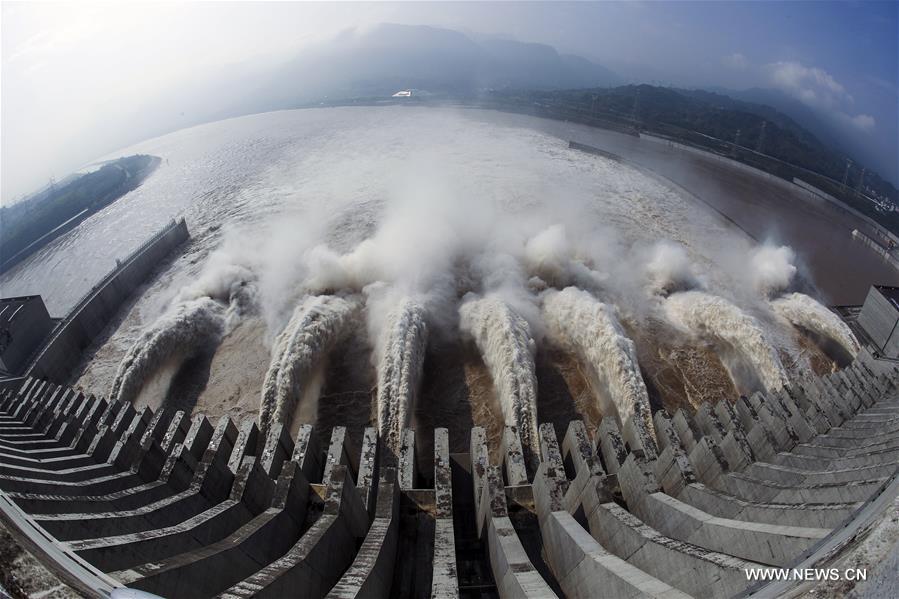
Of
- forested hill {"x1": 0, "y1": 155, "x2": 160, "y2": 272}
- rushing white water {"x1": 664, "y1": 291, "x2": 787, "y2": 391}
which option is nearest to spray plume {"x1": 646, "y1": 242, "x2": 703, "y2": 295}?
rushing white water {"x1": 664, "y1": 291, "x2": 787, "y2": 391}

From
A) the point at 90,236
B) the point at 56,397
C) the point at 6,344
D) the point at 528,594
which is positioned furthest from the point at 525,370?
the point at 90,236

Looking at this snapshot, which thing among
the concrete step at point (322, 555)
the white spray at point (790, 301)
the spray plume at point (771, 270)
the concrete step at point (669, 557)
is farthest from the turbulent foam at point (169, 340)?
the spray plume at point (771, 270)

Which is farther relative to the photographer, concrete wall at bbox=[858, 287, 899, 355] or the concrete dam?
concrete wall at bbox=[858, 287, 899, 355]

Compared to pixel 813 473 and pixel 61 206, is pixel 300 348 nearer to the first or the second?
pixel 813 473

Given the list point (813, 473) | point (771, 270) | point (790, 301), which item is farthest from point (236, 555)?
point (771, 270)

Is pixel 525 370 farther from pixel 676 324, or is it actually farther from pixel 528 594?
pixel 528 594

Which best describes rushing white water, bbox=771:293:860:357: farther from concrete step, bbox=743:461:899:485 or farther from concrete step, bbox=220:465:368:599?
concrete step, bbox=220:465:368:599
